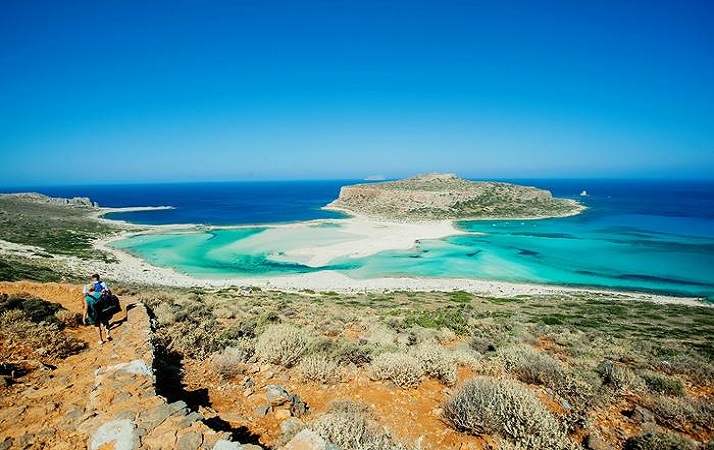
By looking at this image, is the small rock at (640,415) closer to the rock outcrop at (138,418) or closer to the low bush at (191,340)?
the rock outcrop at (138,418)

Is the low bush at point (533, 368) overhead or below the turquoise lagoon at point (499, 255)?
overhead

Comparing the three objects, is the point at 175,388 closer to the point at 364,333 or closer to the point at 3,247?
the point at 364,333

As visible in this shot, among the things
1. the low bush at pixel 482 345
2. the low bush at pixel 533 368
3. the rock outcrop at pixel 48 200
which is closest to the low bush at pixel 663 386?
the low bush at pixel 533 368

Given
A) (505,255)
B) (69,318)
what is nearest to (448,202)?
(505,255)

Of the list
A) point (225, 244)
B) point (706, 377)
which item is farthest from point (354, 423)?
point (225, 244)

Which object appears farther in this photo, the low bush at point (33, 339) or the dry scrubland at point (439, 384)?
the low bush at point (33, 339)

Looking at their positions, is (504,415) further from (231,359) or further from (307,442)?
(231,359)
